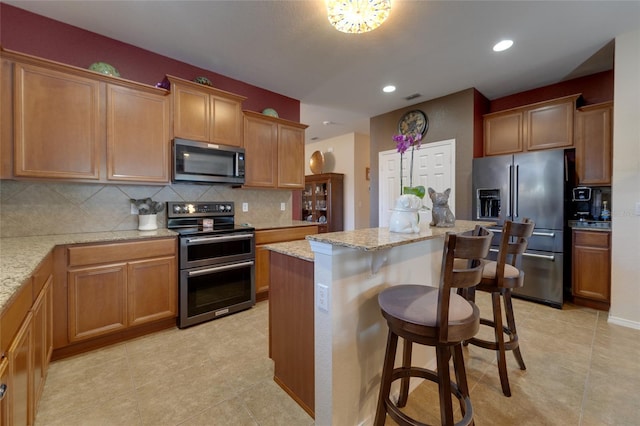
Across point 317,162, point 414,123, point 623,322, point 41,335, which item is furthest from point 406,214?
point 317,162

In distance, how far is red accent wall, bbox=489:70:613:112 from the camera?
11.0 ft

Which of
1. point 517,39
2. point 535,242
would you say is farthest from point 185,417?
point 517,39

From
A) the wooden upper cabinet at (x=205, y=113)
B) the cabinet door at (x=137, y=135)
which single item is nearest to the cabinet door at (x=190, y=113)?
the wooden upper cabinet at (x=205, y=113)

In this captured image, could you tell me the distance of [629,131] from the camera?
2635mm

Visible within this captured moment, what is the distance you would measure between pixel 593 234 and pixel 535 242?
0.52 metres

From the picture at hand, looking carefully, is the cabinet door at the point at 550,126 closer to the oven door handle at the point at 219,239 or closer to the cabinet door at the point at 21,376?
the oven door handle at the point at 219,239

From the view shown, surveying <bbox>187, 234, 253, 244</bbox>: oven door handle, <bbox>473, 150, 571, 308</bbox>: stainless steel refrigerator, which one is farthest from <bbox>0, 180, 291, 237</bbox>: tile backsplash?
<bbox>473, 150, 571, 308</bbox>: stainless steel refrigerator

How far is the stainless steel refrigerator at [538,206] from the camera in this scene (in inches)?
123

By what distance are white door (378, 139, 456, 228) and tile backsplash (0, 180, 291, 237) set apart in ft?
9.81

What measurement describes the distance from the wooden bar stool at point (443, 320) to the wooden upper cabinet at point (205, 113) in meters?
2.56

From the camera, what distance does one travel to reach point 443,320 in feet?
3.63

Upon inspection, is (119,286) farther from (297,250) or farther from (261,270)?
(297,250)

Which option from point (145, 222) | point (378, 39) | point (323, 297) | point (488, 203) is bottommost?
point (323, 297)

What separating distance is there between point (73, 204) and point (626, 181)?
5.30 metres
